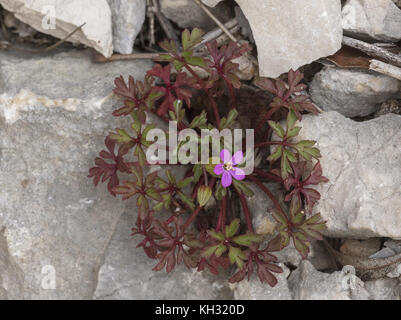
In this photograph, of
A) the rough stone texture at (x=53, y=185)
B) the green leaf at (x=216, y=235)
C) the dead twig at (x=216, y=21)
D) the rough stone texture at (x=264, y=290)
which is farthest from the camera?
the dead twig at (x=216, y=21)

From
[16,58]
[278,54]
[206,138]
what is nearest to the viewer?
[206,138]

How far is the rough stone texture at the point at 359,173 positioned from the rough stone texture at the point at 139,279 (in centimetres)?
105

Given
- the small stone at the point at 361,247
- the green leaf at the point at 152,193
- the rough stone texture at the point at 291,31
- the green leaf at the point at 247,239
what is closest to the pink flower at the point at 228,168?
the green leaf at the point at 247,239

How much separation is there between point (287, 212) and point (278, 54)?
124cm

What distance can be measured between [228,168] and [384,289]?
1453mm

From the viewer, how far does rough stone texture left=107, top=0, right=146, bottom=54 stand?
424 centimetres

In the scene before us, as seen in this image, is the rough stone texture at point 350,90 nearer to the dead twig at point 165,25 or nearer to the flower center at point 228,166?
the flower center at point 228,166

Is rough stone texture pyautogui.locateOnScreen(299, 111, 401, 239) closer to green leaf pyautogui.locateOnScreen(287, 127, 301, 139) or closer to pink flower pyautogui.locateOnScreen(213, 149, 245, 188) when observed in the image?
green leaf pyautogui.locateOnScreen(287, 127, 301, 139)

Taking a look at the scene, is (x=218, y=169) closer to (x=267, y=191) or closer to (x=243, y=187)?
(x=243, y=187)

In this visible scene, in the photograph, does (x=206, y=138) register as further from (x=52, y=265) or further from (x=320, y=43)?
(x=52, y=265)

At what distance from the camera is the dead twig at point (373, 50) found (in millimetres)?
3783

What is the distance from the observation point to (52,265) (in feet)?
12.9

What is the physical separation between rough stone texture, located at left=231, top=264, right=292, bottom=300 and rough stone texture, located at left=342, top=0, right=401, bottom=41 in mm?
1975

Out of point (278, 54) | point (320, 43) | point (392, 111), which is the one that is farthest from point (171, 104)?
point (392, 111)
